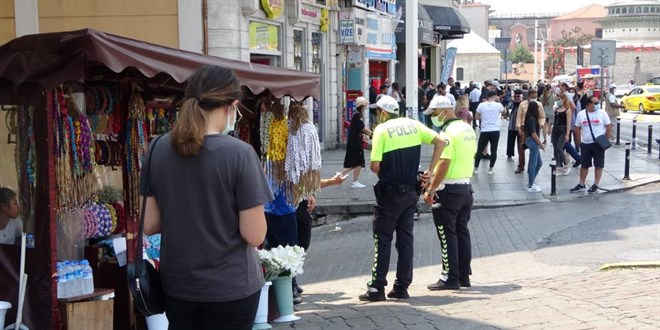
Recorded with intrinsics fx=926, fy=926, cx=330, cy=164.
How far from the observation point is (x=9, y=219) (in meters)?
6.41

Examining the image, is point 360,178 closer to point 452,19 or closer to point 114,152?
point 114,152

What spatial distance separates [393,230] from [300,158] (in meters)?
1.10

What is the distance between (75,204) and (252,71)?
1930 millimetres

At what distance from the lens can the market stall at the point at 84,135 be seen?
595 cm

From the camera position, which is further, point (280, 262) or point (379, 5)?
point (379, 5)

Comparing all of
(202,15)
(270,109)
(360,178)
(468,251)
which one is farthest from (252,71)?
(360,178)

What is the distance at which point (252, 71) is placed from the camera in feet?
25.6

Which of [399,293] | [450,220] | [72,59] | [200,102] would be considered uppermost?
[72,59]

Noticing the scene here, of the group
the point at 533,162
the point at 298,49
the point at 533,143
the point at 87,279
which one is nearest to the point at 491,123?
the point at 533,143

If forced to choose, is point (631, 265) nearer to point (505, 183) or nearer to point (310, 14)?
point (505, 183)

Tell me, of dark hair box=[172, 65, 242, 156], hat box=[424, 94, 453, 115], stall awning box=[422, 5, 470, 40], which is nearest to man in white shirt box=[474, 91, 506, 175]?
hat box=[424, 94, 453, 115]

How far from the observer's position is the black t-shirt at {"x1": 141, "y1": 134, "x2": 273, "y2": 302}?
4066mm

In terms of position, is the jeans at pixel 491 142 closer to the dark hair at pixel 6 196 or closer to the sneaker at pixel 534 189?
the sneaker at pixel 534 189

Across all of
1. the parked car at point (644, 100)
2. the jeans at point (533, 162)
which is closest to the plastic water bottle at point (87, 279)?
the jeans at point (533, 162)
